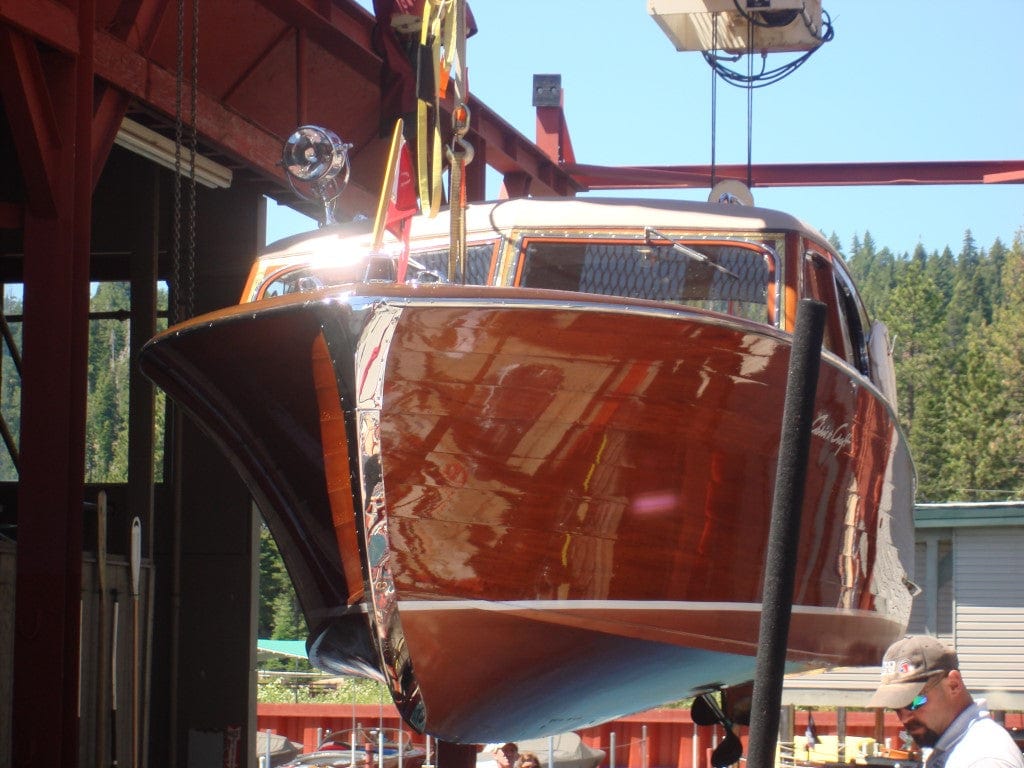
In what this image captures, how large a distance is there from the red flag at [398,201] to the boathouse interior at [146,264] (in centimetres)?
124

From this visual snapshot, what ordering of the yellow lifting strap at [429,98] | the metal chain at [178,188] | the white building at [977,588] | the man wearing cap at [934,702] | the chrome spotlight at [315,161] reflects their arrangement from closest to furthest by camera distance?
the man wearing cap at [934,702], the yellow lifting strap at [429,98], the chrome spotlight at [315,161], the metal chain at [178,188], the white building at [977,588]

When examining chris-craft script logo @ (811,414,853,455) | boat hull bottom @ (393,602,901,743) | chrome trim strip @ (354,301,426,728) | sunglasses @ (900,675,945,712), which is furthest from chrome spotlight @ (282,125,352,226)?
sunglasses @ (900,675,945,712)

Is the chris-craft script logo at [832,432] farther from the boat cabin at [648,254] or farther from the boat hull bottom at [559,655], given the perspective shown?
the boat hull bottom at [559,655]

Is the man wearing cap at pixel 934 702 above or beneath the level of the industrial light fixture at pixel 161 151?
beneath

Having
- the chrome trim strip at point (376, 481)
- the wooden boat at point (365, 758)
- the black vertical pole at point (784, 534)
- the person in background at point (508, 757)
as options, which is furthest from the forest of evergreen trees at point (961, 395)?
the black vertical pole at point (784, 534)

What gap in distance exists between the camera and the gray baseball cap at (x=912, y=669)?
4.27m

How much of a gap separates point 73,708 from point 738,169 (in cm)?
1044

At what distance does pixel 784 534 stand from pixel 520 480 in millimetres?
2724

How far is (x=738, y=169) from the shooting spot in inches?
639

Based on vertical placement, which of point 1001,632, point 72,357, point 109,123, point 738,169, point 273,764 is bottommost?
point 273,764

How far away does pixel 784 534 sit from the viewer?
248 cm

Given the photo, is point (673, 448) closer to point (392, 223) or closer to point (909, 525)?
point (392, 223)

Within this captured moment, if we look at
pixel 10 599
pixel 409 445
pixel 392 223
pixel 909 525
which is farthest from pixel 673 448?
pixel 10 599

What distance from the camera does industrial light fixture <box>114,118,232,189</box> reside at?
9969 mm
